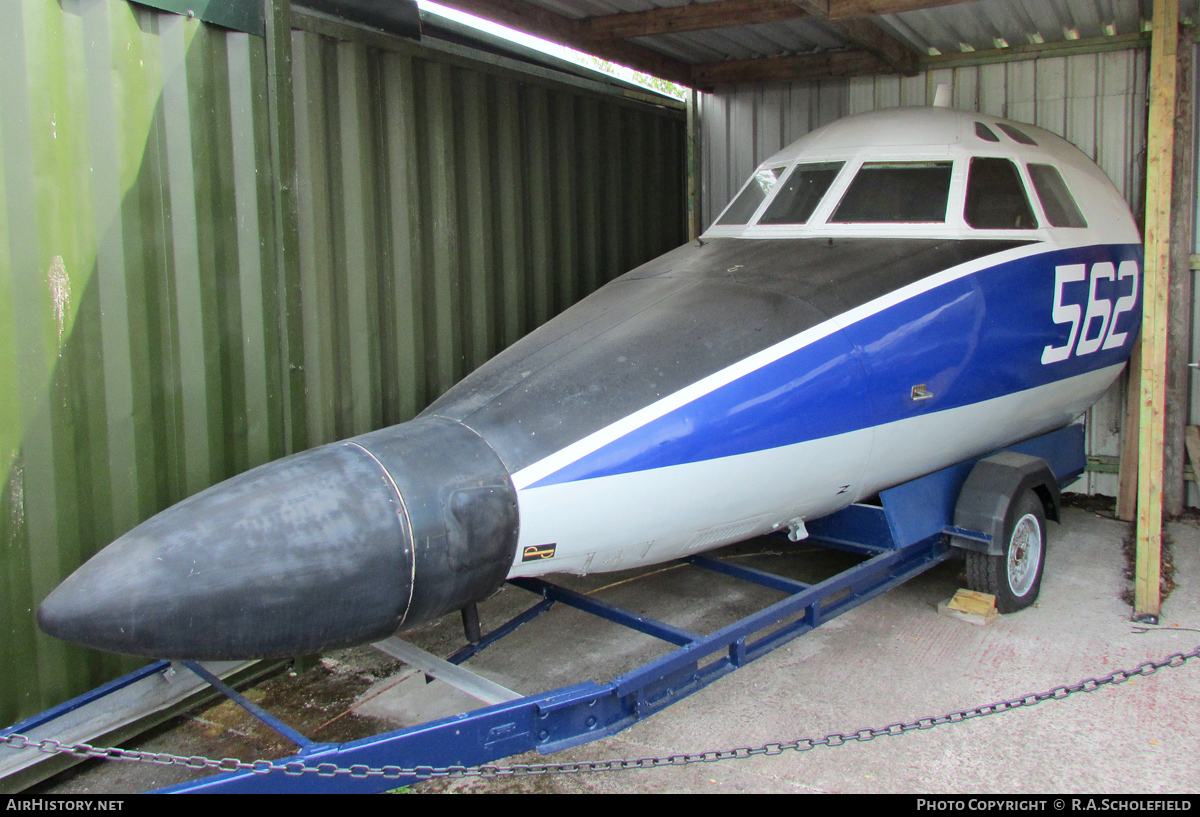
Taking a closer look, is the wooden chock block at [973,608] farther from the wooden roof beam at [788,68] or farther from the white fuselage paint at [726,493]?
the wooden roof beam at [788,68]

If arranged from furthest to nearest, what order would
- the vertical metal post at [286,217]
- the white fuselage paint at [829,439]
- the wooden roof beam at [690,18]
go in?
the wooden roof beam at [690,18]
the vertical metal post at [286,217]
the white fuselage paint at [829,439]

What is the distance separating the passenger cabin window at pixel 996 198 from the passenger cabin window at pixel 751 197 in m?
1.21

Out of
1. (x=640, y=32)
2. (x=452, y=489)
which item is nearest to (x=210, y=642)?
(x=452, y=489)

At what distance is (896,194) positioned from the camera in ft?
19.1

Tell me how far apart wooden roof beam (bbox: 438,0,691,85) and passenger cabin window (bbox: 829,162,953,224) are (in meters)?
3.06

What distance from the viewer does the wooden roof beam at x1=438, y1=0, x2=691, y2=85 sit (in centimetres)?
707

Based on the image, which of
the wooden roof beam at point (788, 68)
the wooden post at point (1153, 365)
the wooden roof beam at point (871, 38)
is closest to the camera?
the wooden post at point (1153, 365)

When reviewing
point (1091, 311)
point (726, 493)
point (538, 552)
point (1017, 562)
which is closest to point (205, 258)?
point (538, 552)

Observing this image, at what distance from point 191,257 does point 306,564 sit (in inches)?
90.5

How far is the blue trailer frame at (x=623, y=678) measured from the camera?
3186mm

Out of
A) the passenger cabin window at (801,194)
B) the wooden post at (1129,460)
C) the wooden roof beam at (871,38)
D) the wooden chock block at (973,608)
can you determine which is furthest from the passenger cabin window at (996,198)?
the wooden post at (1129,460)

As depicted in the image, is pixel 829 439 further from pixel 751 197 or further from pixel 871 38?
pixel 871 38

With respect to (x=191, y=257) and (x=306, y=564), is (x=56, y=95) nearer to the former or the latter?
(x=191, y=257)

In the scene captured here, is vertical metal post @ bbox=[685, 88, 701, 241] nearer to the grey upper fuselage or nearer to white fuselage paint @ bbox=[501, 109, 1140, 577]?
white fuselage paint @ bbox=[501, 109, 1140, 577]
